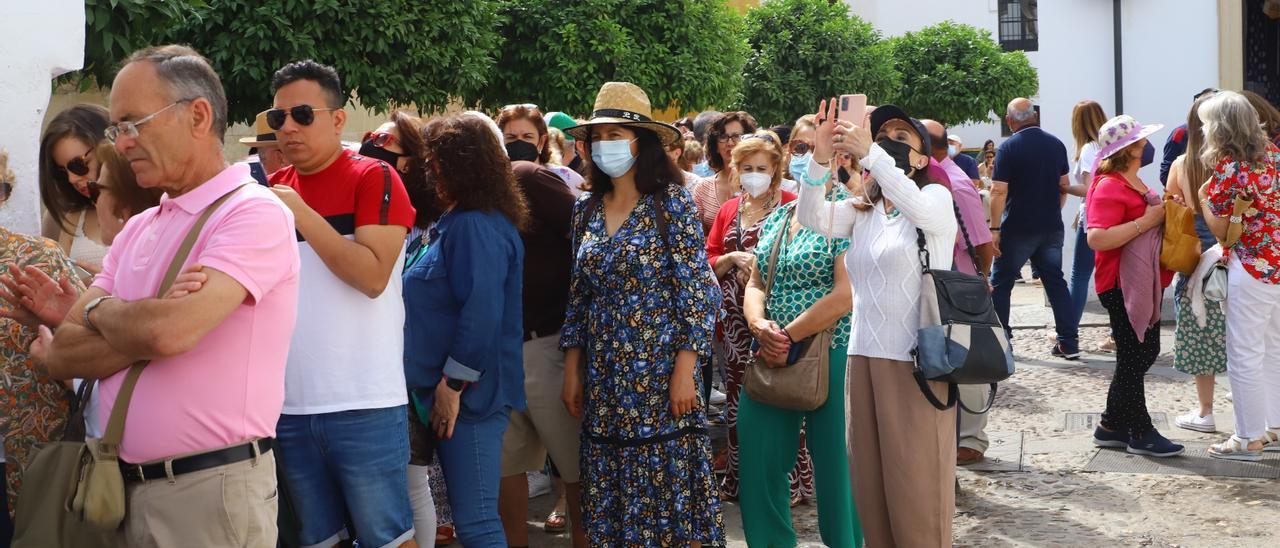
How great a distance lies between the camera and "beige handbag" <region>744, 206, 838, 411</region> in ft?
16.7

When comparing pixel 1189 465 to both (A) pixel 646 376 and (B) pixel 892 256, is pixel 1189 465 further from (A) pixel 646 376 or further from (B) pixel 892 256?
(A) pixel 646 376

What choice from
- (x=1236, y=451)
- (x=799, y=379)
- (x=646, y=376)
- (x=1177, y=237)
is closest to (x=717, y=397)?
(x=1177, y=237)

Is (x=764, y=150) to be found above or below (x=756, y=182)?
above

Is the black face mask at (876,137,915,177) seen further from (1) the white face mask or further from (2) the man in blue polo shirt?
(2) the man in blue polo shirt

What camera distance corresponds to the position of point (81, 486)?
3.01 meters

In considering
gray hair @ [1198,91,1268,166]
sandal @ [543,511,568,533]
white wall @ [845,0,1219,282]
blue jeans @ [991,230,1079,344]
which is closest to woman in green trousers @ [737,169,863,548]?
sandal @ [543,511,568,533]

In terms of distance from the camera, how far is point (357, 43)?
1215cm

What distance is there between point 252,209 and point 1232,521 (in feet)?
16.4

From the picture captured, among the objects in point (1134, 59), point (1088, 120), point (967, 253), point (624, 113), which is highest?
point (1134, 59)

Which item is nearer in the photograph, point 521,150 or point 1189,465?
point 521,150

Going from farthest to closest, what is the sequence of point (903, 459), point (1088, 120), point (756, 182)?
point (1088, 120) < point (756, 182) < point (903, 459)

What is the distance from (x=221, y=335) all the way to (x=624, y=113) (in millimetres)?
2466

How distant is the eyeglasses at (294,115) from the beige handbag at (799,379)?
2140 millimetres

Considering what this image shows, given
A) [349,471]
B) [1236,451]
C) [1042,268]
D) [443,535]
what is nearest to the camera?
[349,471]
